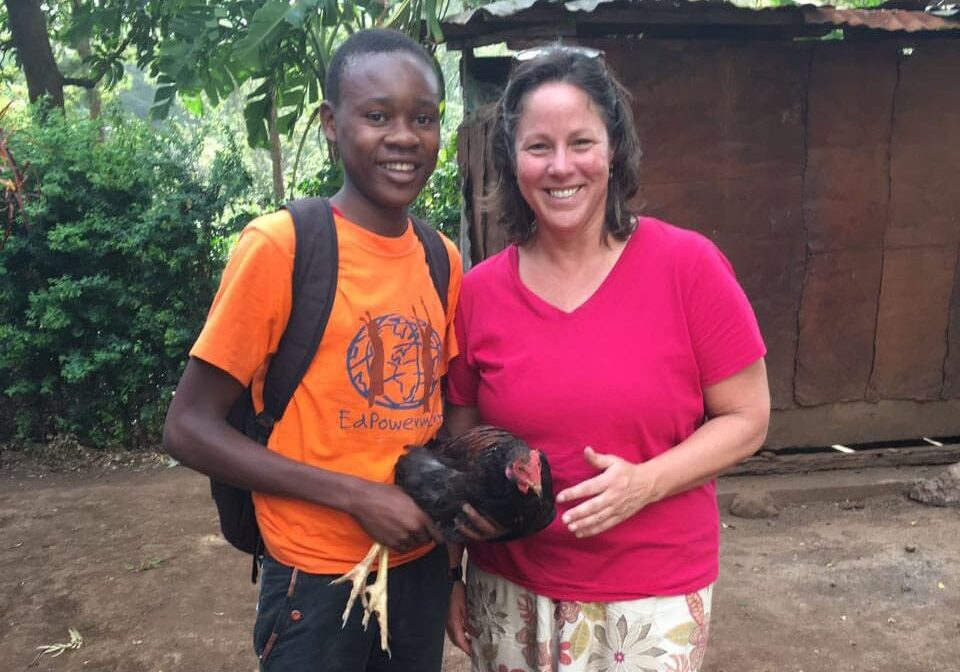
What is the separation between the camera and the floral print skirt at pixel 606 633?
6.29 ft

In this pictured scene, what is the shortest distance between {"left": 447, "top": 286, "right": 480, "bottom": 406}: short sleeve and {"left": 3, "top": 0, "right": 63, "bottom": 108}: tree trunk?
327 inches

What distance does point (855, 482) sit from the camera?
6.02 meters

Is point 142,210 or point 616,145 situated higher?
point 616,145

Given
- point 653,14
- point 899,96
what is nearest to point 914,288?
point 899,96

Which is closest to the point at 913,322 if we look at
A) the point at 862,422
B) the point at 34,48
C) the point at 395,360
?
the point at 862,422

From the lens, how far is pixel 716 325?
1910mm

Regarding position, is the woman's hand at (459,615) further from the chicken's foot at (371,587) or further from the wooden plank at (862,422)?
the wooden plank at (862,422)

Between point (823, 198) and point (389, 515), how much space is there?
498 cm

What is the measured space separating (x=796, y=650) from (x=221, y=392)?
324cm

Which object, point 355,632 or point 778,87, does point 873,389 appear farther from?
point 355,632

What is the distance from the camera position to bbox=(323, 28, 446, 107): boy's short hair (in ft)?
6.59

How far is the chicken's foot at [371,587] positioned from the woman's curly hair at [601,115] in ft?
2.82

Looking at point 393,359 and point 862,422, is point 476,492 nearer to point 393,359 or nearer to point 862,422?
point 393,359

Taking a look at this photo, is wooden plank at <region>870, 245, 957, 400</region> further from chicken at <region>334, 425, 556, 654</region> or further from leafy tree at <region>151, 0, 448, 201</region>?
chicken at <region>334, 425, 556, 654</region>
